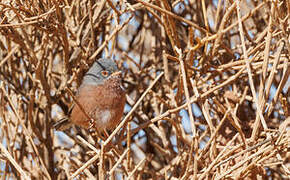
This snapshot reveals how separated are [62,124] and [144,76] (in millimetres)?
825

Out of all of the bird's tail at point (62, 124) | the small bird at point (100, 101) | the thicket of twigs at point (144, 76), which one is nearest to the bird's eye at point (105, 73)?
the small bird at point (100, 101)

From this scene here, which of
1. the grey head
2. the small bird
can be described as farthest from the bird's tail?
the grey head

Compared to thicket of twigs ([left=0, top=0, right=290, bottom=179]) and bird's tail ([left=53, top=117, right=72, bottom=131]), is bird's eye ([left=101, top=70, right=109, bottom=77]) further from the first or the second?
bird's tail ([left=53, top=117, right=72, bottom=131])

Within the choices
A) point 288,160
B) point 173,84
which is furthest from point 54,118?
point 288,160

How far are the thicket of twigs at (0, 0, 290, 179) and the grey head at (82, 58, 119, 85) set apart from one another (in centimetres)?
7

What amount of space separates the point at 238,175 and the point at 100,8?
1.69m

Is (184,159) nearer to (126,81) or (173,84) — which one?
(173,84)

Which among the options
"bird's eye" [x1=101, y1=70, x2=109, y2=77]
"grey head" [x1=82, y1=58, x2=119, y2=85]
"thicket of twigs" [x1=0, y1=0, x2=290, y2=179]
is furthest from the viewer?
"bird's eye" [x1=101, y1=70, x2=109, y2=77]

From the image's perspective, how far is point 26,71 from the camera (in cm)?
383

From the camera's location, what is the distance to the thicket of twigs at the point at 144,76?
3016 millimetres

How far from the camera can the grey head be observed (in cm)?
370

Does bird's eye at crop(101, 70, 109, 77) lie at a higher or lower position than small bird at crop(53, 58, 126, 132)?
higher

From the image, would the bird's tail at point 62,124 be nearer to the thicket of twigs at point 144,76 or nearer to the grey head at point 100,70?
the thicket of twigs at point 144,76

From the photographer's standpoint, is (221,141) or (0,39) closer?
(221,141)
